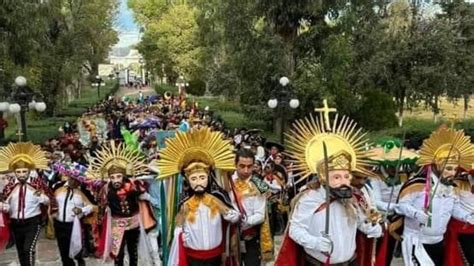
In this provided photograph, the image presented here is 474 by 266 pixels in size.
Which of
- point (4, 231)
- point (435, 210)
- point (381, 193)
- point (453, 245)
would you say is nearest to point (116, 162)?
point (4, 231)

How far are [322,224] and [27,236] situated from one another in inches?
182

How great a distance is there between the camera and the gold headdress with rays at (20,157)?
345 inches

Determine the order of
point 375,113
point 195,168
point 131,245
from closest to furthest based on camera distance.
A: point 195,168
point 131,245
point 375,113

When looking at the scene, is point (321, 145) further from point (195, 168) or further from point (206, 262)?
point (206, 262)

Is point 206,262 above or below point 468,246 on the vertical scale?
above

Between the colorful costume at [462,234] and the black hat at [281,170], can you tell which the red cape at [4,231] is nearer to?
the black hat at [281,170]

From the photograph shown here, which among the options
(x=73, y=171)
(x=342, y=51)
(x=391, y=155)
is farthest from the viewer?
(x=342, y=51)

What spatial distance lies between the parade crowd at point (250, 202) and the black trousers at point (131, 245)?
15mm

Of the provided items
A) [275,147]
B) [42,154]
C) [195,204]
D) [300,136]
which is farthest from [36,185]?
[275,147]

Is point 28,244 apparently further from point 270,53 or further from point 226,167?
point 270,53

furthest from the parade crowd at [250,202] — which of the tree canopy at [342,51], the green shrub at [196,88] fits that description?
the green shrub at [196,88]

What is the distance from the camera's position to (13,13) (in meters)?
20.2

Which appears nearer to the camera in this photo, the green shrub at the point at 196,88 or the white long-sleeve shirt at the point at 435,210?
the white long-sleeve shirt at the point at 435,210

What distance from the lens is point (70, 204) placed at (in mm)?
9070
